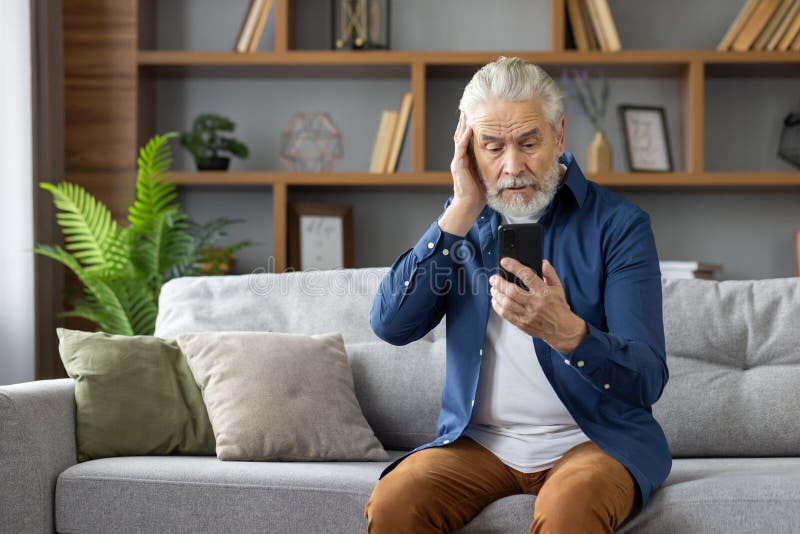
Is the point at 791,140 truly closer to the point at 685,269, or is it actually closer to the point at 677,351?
the point at 685,269

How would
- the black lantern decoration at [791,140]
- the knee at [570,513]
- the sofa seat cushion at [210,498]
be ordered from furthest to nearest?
the black lantern decoration at [791,140]
the sofa seat cushion at [210,498]
the knee at [570,513]

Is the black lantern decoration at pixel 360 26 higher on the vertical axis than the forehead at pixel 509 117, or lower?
higher

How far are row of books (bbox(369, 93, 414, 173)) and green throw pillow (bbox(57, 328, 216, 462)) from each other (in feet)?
5.20

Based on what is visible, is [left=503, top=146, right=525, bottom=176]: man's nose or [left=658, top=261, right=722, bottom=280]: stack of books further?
[left=658, top=261, right=722, bottom=280]: stack of books

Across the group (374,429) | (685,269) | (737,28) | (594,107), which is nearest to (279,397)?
(374,429)

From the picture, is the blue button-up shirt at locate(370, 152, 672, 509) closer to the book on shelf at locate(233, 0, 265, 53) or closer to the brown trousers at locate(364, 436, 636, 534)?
the brown trousers at locate(364, 436, 636, 534)

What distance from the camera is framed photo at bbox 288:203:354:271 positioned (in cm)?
367

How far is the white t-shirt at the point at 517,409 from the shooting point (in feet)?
5.70

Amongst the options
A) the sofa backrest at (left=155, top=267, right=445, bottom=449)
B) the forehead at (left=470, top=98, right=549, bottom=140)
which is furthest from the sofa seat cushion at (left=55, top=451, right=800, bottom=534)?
the forehead at (left=470, top=98, right=549, bottom=140)

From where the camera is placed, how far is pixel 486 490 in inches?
67.2

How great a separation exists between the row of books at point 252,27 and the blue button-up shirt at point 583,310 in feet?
6.73

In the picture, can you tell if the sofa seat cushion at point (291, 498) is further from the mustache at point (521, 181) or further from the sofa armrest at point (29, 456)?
the mustache at point (521, 181)

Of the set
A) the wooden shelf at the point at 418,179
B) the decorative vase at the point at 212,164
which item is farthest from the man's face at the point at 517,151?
the decorative vase at the point at 212,164

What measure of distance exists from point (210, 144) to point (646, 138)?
66.2 inches
